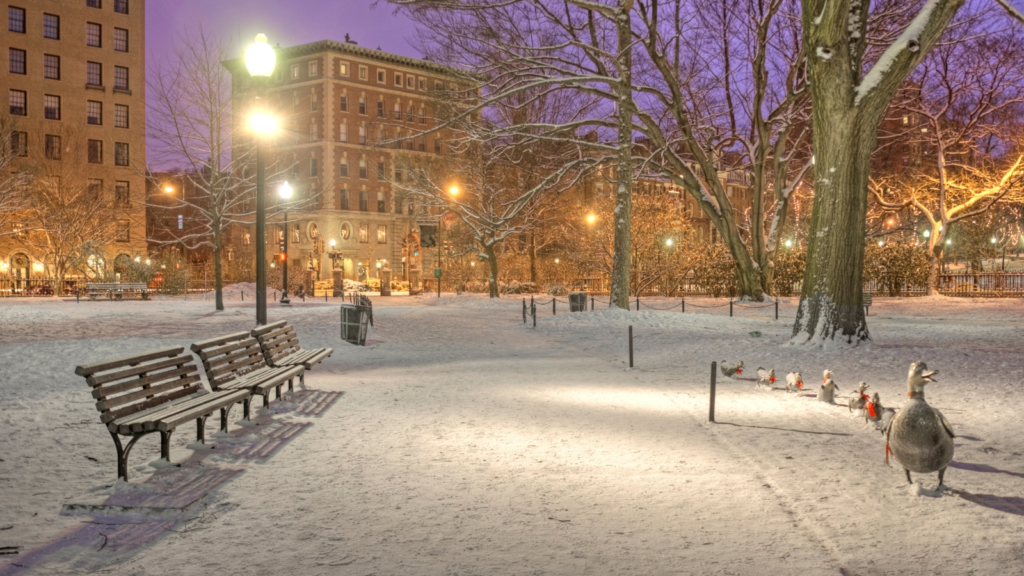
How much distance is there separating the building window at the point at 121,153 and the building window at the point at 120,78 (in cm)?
442

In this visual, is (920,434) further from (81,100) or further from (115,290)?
(81,100)

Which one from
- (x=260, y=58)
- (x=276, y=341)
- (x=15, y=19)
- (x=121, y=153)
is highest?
(x=15, y=19)

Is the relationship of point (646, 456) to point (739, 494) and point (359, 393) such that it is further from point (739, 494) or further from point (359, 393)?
point (359, 393)

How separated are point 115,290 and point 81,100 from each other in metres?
27.2

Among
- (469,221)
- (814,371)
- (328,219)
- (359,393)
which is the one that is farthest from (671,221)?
(328,219)

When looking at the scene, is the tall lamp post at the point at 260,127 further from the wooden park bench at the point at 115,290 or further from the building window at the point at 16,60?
the building window at the point at 16,60

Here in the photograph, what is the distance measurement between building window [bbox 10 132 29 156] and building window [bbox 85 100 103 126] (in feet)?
15.3

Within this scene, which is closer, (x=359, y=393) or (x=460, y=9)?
(x=359, y=393)

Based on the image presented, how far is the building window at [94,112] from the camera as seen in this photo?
188 feet

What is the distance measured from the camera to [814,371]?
12.9 m

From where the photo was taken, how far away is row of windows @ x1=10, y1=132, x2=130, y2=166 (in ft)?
167

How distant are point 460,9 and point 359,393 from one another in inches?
617

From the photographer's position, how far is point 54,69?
56.2 meters

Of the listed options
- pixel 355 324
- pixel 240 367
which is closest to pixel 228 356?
pixel 240 367
